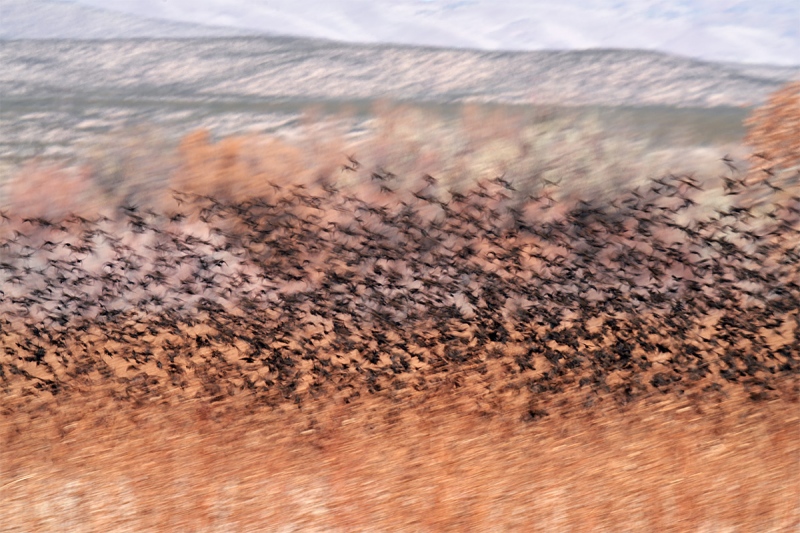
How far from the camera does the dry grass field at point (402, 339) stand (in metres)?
3.92

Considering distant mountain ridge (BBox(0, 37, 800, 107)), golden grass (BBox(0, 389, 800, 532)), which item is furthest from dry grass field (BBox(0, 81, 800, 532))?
distant mountain ridge (BBox(0, 37, 800, 107))

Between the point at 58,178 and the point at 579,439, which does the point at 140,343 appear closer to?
the point at 58,178

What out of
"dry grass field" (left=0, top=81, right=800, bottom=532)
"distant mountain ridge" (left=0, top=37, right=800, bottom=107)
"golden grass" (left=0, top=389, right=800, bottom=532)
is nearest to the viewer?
"golden grass" (left=0, top=389, right=800, bottom=532)

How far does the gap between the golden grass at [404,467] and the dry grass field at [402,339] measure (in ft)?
0.04

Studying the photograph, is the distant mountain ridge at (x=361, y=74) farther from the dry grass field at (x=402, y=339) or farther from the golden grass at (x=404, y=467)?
the golden grass at (x=404, y=467)

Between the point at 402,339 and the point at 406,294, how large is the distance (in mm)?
226

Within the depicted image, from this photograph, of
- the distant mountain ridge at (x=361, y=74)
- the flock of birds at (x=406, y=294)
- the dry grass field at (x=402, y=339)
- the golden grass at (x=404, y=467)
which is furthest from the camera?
the distant mountain ridge at (x=361, y=74)

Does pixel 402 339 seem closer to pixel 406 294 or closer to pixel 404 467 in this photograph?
pixel 406 294

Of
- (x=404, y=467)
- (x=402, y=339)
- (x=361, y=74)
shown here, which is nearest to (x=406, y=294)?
(x=402, y=339)

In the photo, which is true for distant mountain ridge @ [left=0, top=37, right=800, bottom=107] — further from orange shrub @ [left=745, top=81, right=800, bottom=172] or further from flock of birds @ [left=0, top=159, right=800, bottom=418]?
flock of birds @ [left=0, top=159, right=800, bottom=418]

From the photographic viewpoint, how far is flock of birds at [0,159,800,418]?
4328 millimetres

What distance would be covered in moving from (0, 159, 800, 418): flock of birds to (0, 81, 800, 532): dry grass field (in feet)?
0.04

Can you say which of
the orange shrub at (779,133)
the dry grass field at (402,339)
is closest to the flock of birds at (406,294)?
the dry grass field at (402,339)

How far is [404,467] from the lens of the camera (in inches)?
157
